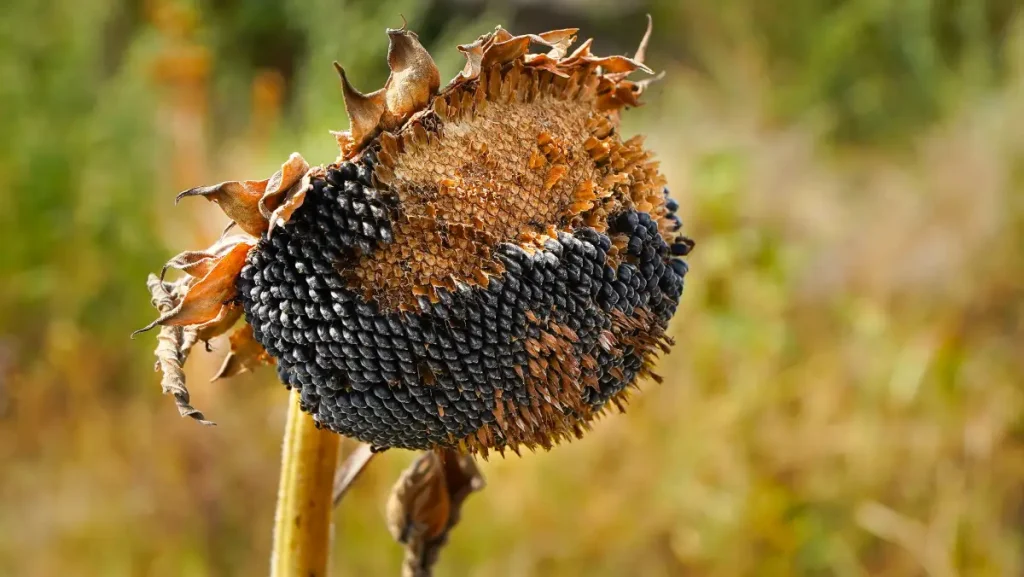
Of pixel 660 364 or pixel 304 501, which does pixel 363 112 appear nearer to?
pixel 304 501

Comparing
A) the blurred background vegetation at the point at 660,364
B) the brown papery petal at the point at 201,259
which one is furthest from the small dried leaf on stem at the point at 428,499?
the blurred background vegetation at the point at 660,364

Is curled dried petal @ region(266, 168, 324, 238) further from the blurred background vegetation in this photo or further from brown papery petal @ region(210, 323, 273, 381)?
the blurred background vegetation

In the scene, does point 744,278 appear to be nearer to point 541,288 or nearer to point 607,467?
point 607,467

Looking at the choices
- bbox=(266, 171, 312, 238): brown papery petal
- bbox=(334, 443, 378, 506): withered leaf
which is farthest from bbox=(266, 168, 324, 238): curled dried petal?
bbox=(334, 443, 378, 506): withered leaf

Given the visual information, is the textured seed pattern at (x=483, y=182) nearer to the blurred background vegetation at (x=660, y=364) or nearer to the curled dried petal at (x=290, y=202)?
the curled dried petal at (x=290, y=202)

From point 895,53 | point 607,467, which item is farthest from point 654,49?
point 607,467

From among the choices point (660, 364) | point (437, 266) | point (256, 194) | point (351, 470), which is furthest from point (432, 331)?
point (660, 364)
